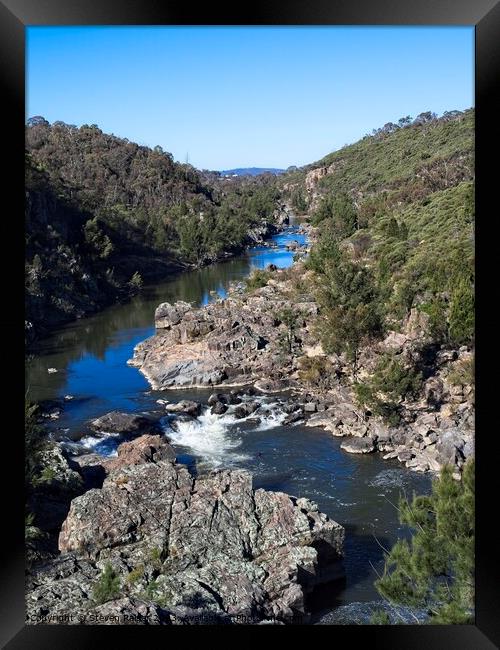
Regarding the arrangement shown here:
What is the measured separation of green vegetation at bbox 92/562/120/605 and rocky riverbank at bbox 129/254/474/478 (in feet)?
18.7

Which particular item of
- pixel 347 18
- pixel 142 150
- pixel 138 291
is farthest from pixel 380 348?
pixel 142 150

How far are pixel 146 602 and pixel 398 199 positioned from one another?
78.1ft

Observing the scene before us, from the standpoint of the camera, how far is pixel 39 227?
24.2 m

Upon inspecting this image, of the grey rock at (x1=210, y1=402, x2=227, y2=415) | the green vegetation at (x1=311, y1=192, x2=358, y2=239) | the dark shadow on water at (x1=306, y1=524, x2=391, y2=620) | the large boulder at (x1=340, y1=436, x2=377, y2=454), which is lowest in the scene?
the dark shadow on water at (x1=306, y1=524, x2=391, y2=620)

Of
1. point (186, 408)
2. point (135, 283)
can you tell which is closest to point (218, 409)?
point (186, 408)

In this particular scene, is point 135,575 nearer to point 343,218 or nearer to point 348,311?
point 348,311

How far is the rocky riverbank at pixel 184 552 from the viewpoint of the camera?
5.24 m

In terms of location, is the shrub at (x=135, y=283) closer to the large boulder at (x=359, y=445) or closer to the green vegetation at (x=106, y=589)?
the large boulder at (x=359, y=445)

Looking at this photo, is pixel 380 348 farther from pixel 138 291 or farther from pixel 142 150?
pixel 142 150

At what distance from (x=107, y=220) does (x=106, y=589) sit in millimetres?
24940

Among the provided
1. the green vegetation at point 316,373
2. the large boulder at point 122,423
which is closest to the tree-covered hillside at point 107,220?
the large boulder at point 122,423

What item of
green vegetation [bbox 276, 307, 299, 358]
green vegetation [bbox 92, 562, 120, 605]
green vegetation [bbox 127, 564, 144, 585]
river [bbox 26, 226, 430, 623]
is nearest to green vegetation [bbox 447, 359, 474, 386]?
river [bbox 26, 226, 430, 623]

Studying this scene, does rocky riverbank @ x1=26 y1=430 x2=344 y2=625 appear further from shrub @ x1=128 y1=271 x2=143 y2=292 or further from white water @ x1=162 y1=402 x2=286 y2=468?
shrub @ x1=128 y1=271 x2=143 y2=292

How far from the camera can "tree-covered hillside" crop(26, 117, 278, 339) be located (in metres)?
22.9
